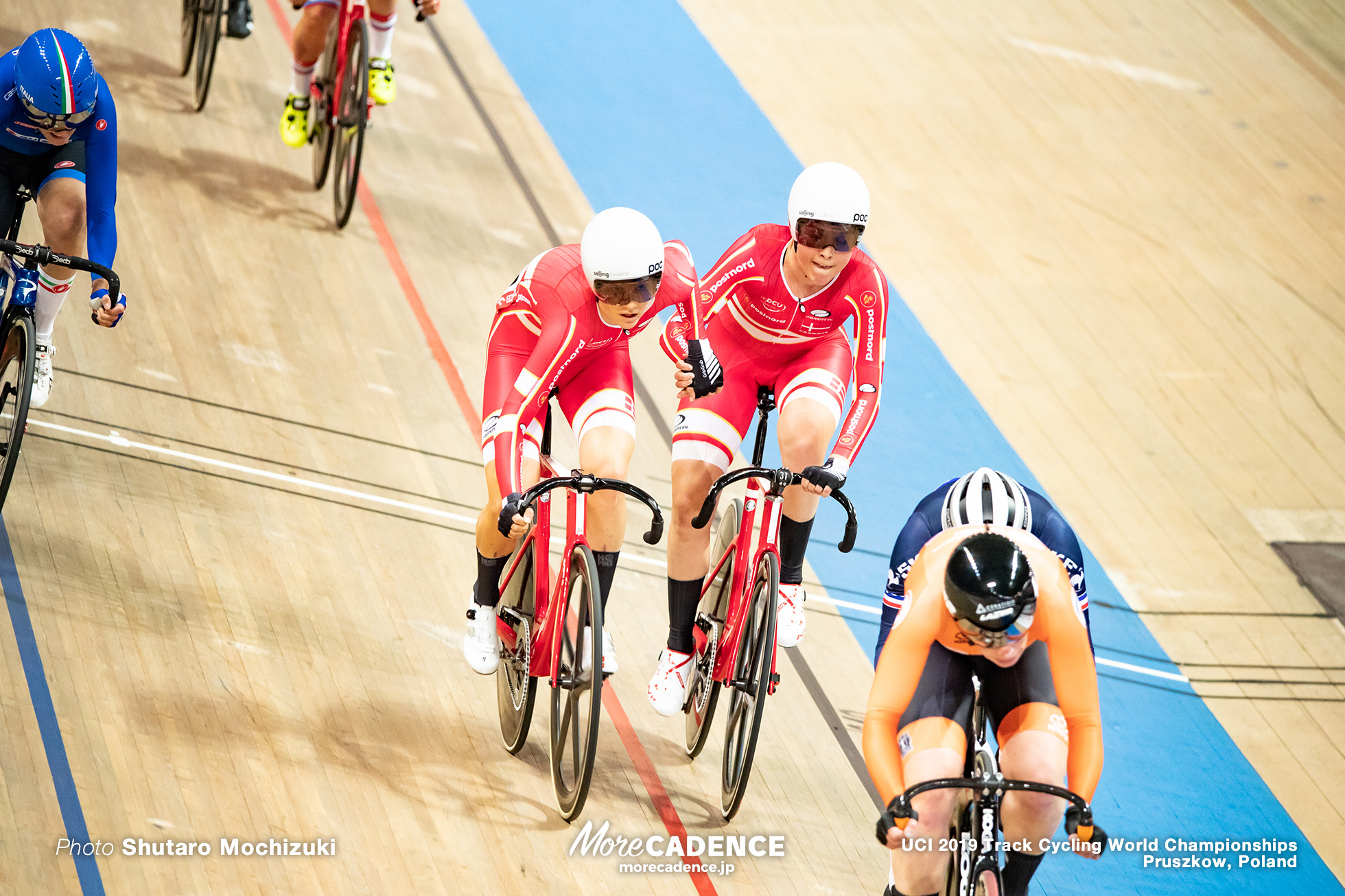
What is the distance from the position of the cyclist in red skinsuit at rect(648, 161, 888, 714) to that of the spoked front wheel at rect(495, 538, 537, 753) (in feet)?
1.26

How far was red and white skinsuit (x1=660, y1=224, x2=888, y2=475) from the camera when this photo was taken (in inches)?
161

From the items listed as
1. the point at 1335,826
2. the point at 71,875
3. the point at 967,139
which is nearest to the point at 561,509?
the point at 71,875

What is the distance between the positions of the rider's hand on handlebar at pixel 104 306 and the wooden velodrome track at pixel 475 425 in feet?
2.80

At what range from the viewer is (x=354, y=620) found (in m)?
4.62

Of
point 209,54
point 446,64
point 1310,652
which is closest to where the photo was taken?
point 1310,652

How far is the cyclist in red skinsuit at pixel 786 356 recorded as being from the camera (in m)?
3.97

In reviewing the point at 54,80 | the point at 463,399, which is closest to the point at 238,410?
the point at 463,399

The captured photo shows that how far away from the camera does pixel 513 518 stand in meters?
3.56

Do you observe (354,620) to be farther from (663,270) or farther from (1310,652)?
(1310,652)

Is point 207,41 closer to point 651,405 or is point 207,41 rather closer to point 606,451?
point 651,405

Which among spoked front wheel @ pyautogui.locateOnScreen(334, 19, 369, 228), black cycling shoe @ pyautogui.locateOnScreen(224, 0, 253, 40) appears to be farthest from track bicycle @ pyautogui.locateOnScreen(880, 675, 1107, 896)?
black cycling shoe @ pyautogui.locateOnScreen(224, 0, 253, 40)

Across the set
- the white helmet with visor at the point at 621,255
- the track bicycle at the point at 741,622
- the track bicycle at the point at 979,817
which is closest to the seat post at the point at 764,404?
the track bicycle at the point at 741,622

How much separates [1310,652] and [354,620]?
3.59 meters

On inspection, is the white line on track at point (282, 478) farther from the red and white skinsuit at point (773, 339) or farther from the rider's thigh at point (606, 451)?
the rider's thigh at point (606, 451)
